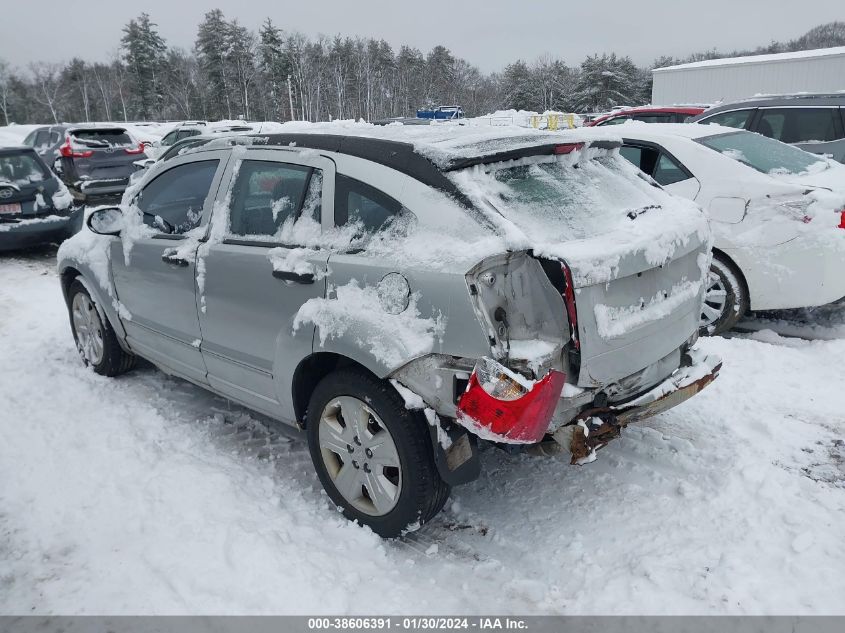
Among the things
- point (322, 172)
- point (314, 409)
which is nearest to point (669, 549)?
point (314, 409)

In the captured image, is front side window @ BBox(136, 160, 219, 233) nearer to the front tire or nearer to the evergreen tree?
the front tire

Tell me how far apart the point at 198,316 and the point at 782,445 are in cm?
350

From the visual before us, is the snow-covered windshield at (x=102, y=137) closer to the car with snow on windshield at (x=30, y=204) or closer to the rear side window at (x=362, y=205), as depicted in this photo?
the car with snow on windshield at (x=30, y=204)

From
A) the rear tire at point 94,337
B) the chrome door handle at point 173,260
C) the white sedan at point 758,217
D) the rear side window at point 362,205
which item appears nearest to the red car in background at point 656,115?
the white sedan at point 758,217

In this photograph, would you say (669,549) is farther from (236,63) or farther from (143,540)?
(236,63)

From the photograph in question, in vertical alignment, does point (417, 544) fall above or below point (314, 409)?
below

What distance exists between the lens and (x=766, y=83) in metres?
38.3

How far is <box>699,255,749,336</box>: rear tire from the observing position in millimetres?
5105

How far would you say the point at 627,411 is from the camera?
9.46 ft

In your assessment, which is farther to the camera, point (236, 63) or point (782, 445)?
point (236, 63)

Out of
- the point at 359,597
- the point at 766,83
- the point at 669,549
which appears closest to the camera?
the point at 359,597

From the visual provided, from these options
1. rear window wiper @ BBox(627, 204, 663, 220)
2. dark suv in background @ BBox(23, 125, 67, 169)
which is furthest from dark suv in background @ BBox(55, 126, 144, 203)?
rear window wiper @ BBox(627, 204, 663, 220)

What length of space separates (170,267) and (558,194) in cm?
240

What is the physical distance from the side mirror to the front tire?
2.26 m
